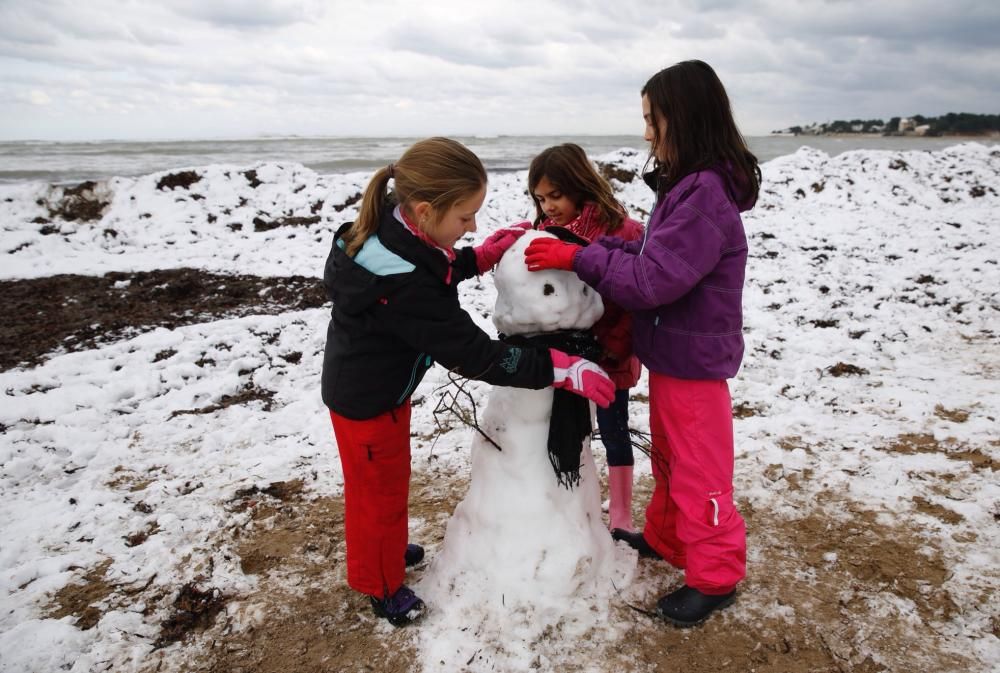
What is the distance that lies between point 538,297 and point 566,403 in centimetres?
45

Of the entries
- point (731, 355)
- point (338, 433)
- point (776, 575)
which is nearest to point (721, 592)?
point (776, 575)

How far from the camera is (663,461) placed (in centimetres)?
267

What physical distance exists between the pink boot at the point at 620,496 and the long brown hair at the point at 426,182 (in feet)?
5.50

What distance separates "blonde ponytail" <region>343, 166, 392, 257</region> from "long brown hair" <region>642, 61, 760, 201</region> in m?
1.03

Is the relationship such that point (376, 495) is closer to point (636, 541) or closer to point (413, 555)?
point (413, 555)

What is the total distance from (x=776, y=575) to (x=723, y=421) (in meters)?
0.95

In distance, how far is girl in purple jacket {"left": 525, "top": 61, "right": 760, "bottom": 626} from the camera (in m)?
2.08

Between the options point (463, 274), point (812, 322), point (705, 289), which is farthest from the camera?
point (812, 322)

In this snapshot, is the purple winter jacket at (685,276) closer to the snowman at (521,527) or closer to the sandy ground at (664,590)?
the snowman at (521,527)

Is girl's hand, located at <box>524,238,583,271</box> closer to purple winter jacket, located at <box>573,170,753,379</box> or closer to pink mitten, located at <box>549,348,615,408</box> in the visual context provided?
purple winter jacket, located at <box>573,170,753,379</box>

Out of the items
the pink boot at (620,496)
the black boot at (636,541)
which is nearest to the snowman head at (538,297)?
the pink boot at (620,496)

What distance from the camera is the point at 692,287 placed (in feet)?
6.95

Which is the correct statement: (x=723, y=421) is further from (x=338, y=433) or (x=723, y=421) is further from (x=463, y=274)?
(x=338, y=433)

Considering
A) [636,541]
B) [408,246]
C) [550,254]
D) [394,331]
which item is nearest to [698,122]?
[550,254]
